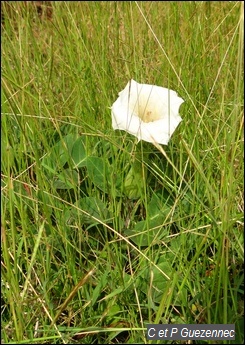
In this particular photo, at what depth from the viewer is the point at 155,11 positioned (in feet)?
4.96

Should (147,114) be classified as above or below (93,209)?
above

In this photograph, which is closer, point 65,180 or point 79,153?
point 65,180

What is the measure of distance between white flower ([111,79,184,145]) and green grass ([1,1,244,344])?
0.04 m

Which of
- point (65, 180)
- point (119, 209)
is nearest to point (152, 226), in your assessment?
point (119, 209)

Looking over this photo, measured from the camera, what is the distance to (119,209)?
0.96 m

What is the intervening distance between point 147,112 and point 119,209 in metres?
0.23

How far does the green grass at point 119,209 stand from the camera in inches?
32.0

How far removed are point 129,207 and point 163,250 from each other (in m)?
0.13

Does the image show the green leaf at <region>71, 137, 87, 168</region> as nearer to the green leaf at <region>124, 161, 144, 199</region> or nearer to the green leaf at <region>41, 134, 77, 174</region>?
the green leaf at <region>41, 134, 77, 174</region>

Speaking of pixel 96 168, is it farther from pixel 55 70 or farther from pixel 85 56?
pixel 55 70

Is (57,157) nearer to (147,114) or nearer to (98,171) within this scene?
(98,171)

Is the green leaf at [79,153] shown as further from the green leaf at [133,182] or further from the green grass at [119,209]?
the green leaf at [133,182]

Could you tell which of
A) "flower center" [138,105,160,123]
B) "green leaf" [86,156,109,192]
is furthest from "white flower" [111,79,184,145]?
"green leaf" [86,156,109,192]

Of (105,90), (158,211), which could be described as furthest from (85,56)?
(158,211)
